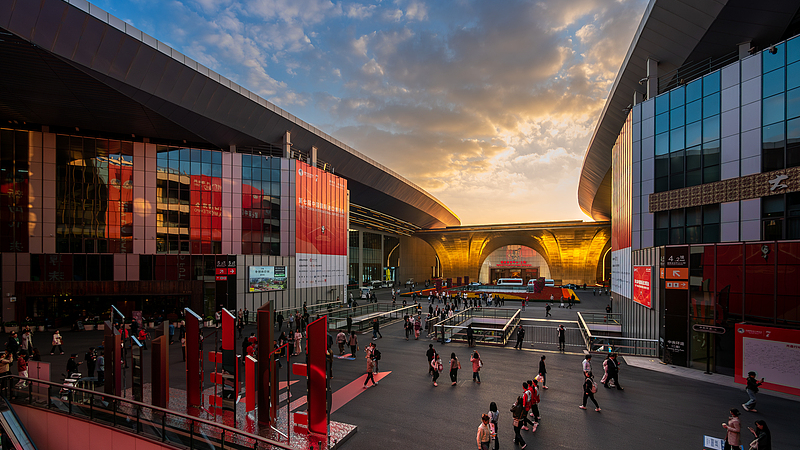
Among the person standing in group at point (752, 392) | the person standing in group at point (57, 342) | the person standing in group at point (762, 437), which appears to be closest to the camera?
the person standing in group at point (762, 437)

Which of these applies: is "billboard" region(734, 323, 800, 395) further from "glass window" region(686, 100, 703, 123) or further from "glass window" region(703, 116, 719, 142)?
"glass window" region(686, 100, 703, 123)

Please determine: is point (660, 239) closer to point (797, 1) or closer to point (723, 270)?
point (723, 270)

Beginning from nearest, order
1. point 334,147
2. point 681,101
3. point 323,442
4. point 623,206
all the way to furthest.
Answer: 1. point 323,442
2. point 681,101
3. point 623,206
4. point 334,147

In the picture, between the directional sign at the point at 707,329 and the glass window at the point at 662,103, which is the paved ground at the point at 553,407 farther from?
the glass window at the point at 662,103

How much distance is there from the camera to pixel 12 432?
1040cm

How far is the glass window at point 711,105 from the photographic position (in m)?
17.5

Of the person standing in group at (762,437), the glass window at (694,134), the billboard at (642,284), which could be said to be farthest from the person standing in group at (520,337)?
the glass window at (694,134)

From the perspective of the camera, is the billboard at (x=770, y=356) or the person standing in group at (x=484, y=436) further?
the billboard at (x=770, y=356)

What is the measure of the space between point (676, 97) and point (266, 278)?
31320 millimetres

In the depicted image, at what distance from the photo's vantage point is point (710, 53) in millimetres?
19781

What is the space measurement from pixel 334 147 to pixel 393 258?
4771 centimetres

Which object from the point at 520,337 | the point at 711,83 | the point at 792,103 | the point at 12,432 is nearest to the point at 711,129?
the point at 711,83

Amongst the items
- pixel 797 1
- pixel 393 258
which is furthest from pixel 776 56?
pixel 393 258

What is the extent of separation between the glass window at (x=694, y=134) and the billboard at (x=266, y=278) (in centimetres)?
3015
